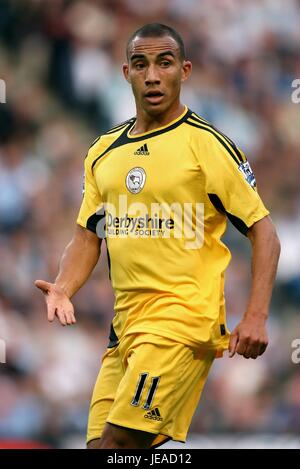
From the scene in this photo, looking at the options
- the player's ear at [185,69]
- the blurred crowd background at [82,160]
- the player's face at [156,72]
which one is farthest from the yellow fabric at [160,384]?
the blurred crowd background at [82,160]

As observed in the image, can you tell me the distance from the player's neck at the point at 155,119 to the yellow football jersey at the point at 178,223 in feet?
0.14

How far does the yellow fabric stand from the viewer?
17.9 ft

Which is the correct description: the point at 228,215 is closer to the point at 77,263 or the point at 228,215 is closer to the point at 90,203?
the point at 90,203

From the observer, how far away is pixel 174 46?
5.81 meters

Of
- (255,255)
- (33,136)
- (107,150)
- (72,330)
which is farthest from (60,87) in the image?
(255,255)

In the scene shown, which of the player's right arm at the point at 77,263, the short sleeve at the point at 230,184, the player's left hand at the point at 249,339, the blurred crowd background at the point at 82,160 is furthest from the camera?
the blurred crowd background at the point at 82,160

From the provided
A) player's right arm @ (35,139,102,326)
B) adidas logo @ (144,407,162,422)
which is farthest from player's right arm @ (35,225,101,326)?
adidas logo @ (144,407,162,422)

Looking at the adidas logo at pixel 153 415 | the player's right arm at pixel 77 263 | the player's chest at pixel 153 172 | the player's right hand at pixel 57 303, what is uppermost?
the player's chest at pixel 153 172

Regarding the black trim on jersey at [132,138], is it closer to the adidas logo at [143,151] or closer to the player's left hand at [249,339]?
the adidas logo at [143,151]

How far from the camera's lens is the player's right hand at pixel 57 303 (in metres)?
5.77

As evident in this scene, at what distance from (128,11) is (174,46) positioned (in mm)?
5342

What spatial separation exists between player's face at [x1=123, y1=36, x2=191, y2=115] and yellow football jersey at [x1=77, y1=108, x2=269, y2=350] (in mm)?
138

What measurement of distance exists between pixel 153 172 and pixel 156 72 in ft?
1.75

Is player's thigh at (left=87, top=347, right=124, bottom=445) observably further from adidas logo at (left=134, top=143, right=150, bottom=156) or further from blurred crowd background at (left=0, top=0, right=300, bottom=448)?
blurred crowd background at (left=0, top=0, right=300, bottom=448)
